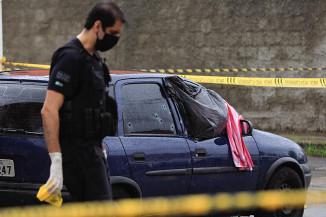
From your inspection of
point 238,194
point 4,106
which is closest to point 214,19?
point 238,194

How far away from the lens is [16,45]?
61.4 feet

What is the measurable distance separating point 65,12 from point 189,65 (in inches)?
119

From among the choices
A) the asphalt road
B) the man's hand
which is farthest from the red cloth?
the man's hand

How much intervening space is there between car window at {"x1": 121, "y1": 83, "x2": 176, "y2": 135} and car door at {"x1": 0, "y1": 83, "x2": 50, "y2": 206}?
2.69 ft

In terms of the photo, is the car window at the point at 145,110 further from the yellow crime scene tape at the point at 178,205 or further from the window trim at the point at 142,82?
the yellow crime scene tape at the point at 178,205

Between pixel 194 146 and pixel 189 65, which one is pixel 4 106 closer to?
pixel 194 146

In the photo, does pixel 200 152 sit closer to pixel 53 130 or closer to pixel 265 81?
pixel 53 130

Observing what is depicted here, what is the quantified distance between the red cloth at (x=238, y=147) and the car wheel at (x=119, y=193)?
1.30 meters

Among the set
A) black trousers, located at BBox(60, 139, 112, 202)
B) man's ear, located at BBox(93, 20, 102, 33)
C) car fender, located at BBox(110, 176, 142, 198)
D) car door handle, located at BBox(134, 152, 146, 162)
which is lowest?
car fender, located at BBox(110, 176, 142, 198)

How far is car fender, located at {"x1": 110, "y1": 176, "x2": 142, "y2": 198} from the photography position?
22.7 feet

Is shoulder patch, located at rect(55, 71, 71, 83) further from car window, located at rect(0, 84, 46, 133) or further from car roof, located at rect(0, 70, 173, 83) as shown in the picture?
car roof, located at rect(0, 70, 173, 83)

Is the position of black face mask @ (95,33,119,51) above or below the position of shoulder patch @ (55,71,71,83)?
above

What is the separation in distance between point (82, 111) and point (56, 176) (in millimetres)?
452

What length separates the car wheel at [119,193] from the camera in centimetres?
696
